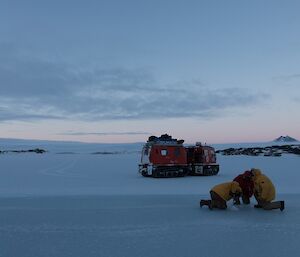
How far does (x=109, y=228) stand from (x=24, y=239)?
4.78ft

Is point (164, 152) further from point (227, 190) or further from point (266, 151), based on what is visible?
point (266, 151)

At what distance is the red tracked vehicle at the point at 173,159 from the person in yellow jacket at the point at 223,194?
31.7 ft

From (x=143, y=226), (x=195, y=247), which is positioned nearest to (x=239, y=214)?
(x=143, y=226)

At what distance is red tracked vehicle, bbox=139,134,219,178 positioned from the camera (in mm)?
20250

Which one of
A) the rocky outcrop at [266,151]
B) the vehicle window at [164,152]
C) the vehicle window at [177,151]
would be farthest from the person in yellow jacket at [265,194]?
the rocky outcrop at [266,151]

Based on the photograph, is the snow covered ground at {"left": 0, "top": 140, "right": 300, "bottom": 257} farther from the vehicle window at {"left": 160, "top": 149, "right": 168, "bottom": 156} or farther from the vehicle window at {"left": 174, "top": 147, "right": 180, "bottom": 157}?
the vehicle window at {"left": 174, "top": 147, "right": 180, "bottom": 157}

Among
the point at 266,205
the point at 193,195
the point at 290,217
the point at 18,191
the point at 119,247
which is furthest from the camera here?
the point at 18,191

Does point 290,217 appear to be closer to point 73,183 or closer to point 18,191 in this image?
point 18,191

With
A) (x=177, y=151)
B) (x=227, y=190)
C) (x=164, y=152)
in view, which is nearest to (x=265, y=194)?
(x=227, y=190)

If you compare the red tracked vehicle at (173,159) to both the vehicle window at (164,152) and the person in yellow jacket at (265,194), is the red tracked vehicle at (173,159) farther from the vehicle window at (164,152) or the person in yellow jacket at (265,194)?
the person in yellow jacket at (265,194)

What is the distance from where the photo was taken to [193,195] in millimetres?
13117

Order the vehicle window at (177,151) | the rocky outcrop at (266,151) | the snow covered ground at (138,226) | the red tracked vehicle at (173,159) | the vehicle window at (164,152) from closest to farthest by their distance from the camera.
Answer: the snow covered ground at (138,226), the red tracked vehicle at (173,159), the vehicle window at (164,152), the vehicle window at (177,151), the rocky outcrop at (266,151)

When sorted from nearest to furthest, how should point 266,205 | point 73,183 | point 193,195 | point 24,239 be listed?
1. point 24,239
2. point 266,205
3. point 193,195
4. point 73,183

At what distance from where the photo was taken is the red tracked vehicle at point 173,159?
2025 cm
